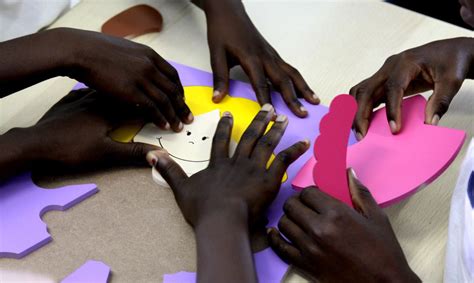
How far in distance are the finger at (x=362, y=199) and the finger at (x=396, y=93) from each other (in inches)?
4.3

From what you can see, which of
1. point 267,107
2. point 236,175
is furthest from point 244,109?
point 236,175

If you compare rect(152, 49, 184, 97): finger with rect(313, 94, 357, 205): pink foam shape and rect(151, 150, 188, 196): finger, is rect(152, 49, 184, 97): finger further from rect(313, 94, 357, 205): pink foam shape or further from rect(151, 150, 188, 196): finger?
rect(313, 94, 357, 205): pink foam shape

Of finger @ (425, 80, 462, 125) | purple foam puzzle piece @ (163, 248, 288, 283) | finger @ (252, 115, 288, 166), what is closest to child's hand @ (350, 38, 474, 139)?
finger @ (425, 80, 462, 125)

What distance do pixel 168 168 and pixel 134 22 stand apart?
36cm

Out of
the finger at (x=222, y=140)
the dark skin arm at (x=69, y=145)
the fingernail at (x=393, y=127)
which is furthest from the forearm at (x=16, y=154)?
the fingernail at (x=393, y=127)

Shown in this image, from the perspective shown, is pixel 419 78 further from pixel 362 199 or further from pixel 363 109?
pixel 362 199

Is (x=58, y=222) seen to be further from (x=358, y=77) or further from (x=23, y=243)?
(x=358, y=77)

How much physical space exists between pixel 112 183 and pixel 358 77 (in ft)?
1.33

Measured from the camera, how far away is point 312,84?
84 cm

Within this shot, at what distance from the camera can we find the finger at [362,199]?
2.03ft

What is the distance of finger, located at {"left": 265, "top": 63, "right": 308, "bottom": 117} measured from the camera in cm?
78

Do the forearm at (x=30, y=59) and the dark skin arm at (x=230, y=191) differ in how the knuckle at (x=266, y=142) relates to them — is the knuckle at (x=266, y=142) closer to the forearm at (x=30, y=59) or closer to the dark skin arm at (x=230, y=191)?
the dark skin arm at (x=230, y=191)

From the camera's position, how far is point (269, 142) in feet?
2.28

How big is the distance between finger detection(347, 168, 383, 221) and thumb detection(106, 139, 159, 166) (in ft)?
0.85
